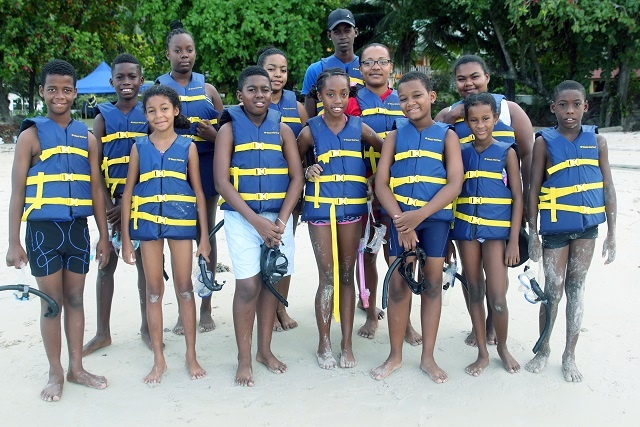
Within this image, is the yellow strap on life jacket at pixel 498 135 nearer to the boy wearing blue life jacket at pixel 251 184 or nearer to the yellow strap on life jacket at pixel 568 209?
the yellow strap on life jacket at pixel 568 209

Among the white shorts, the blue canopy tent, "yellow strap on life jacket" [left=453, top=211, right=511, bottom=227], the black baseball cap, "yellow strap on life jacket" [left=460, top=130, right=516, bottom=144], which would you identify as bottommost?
the white shorts

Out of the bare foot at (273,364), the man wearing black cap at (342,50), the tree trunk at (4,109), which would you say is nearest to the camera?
the bare foot at (273,364)

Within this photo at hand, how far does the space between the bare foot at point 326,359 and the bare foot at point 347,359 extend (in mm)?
59

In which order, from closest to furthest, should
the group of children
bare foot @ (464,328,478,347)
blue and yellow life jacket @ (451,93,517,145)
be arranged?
1. the group of children
2. blue and yellow life jacket @ (451,93,517,145)
3. bare foot @ (464,328,478,347)

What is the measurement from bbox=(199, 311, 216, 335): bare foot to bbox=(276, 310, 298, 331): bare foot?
600mm

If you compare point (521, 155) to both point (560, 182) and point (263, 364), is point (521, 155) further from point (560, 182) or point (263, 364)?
point (263, 364)

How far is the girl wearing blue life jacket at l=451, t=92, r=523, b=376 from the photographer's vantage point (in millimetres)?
3947

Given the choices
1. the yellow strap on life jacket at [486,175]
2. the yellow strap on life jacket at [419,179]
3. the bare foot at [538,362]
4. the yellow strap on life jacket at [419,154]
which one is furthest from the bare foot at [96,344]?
the bare foot at [538,362]

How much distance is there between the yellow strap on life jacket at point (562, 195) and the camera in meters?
3.84

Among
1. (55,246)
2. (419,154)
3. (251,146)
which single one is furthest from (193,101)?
(419,154)

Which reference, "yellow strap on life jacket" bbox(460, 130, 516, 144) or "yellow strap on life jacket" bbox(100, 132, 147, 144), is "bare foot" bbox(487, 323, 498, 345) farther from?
"yellow strap on life jacket" bbox(100, 132, 147, 144)

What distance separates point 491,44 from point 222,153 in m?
20.9

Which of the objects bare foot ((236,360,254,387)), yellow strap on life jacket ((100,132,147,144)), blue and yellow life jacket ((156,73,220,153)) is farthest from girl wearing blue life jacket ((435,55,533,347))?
yellow strap on life jacket ((100,132,147,144))

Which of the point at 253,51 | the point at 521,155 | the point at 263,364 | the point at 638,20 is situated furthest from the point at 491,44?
the point at 263,364
